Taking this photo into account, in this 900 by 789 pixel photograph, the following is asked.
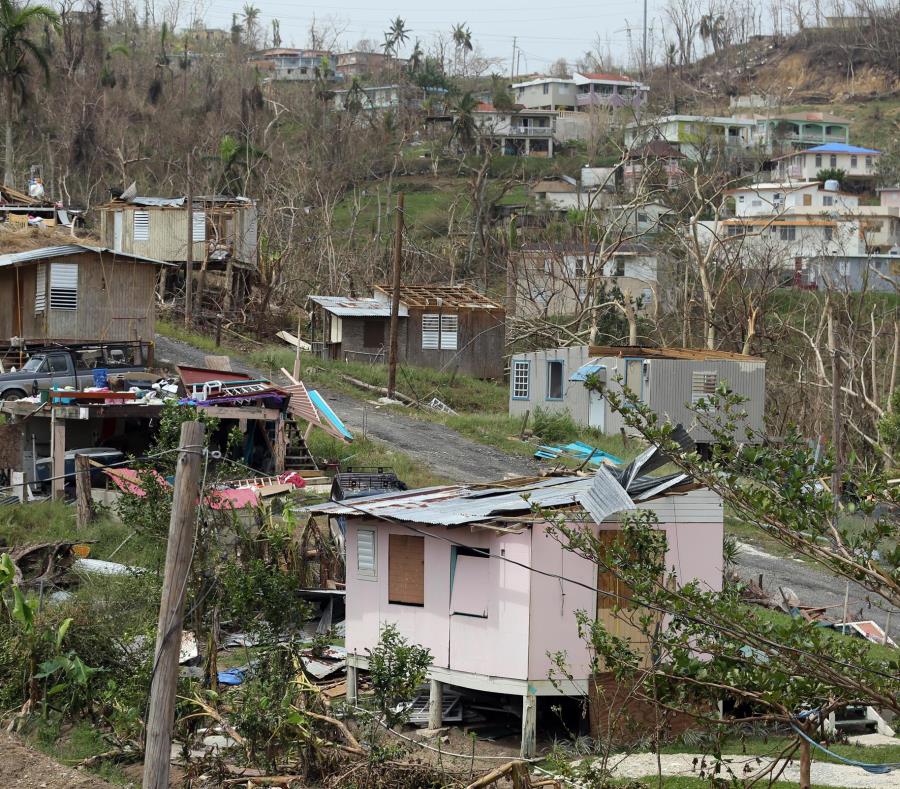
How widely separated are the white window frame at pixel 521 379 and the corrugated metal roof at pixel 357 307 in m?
6.15

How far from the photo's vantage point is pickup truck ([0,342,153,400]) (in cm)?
2709

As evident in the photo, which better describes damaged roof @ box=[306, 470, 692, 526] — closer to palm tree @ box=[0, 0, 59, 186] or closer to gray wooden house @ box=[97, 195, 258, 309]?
gray wooden house @ box=[97, 195, 258, 309]

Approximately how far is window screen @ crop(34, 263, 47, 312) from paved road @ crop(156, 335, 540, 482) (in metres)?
4.57

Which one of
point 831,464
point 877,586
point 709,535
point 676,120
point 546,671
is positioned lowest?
point 546,671

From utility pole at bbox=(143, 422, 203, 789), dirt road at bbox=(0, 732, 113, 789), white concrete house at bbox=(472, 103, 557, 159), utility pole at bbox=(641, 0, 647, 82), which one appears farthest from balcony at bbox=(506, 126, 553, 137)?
utility pole at bbox=(143, 422, 203, 789)

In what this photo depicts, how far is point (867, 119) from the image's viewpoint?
10844 centimetres

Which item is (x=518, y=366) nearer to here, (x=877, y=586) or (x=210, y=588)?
(x=210, y=588)

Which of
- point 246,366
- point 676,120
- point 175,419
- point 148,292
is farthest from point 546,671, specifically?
point 676,120

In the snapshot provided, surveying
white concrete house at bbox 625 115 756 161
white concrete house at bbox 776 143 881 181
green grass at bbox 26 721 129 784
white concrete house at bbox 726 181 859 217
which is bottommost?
green grass at bbox 26 721 129 784

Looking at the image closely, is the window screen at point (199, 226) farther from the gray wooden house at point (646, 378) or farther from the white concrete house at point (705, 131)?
the white concrete house at point (705, 131)

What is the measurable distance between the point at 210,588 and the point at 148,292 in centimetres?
2033

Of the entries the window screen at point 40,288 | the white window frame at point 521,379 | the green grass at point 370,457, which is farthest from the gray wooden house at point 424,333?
the green grass at point 370,457

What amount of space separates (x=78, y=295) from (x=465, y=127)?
174 feet

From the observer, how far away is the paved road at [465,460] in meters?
23.5
